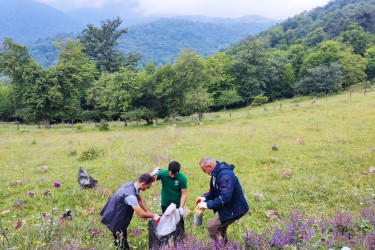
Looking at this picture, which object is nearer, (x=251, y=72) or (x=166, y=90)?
(x=166, y=90)

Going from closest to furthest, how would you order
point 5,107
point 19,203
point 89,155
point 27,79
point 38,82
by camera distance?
Answer: point 19,203 → point 89,155 → point 27,79 → point 38,82 → point 5,107

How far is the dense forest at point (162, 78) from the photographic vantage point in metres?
30.7

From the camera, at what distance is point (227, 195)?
4.18 metres

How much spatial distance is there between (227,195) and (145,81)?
90.4 ft

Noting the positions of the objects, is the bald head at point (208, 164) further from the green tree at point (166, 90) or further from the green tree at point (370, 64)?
the green tree at point (370, 64)

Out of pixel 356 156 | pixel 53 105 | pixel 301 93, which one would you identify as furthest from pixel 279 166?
pixel 301 93

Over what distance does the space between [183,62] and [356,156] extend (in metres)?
23.2

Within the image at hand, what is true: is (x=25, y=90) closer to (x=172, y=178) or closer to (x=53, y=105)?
(x=53, y=105)

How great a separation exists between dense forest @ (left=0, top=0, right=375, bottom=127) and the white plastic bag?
81.8ft

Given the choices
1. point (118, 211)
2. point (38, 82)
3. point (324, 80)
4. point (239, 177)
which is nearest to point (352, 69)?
point (324, 80)

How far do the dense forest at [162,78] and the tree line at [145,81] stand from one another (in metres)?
0.13

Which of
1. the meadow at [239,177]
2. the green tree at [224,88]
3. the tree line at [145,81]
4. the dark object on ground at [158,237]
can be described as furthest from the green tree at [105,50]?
the dark object on ground at [158,237]

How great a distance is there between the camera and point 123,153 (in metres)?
13.2

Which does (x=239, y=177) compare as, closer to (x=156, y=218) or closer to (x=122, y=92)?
(x=156, y=218)
